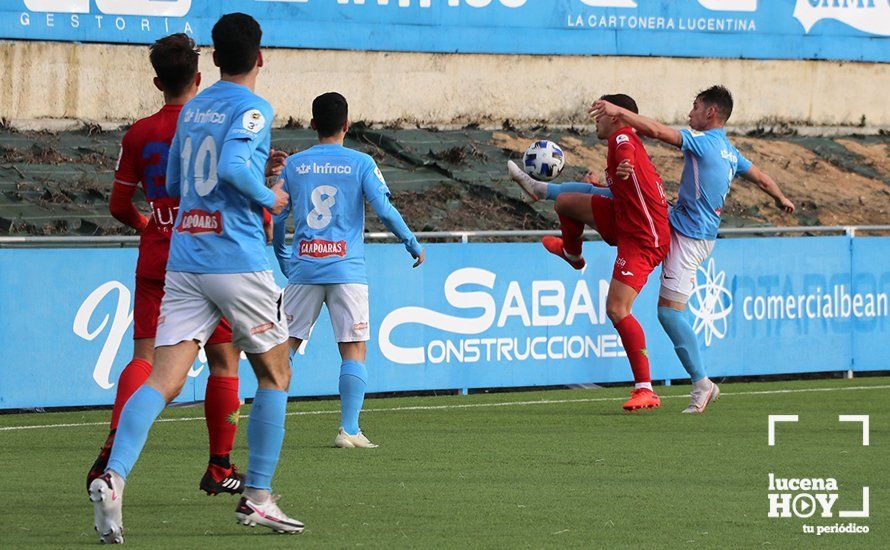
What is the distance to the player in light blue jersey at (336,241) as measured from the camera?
10219mm

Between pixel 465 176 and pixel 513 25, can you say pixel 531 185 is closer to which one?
pixel 465 176

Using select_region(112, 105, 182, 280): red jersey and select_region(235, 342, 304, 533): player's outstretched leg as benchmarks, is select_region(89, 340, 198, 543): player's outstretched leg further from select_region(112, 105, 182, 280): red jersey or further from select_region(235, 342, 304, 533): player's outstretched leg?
select_region(112, 105, 182, 280): red jersey

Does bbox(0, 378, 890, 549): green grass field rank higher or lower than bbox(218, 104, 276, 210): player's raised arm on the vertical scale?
lower

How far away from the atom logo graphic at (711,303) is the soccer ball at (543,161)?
2917 mm

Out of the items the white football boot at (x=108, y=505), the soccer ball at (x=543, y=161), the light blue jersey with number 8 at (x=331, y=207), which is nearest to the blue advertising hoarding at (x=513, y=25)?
the soccer ball at (x=543, y=161)

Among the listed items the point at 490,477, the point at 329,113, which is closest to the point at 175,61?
the point at 329,113

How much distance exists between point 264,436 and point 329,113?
3.72m

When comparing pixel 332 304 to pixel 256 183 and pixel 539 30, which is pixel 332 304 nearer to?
pixel 256 183

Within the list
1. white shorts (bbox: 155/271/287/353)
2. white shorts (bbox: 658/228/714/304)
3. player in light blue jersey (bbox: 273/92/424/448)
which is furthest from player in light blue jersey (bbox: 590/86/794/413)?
white shorts (bbox: 155/271/287/353)

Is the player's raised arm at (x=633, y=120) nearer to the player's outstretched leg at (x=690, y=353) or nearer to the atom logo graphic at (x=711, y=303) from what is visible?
the player's outstretched leg at (x=690, y=353)

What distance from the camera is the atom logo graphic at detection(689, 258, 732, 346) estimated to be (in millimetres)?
16344

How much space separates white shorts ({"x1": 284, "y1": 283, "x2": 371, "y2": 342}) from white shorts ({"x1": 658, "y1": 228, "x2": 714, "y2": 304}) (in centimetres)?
314

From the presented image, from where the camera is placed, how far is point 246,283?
22.2ft

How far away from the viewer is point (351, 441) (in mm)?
10391
